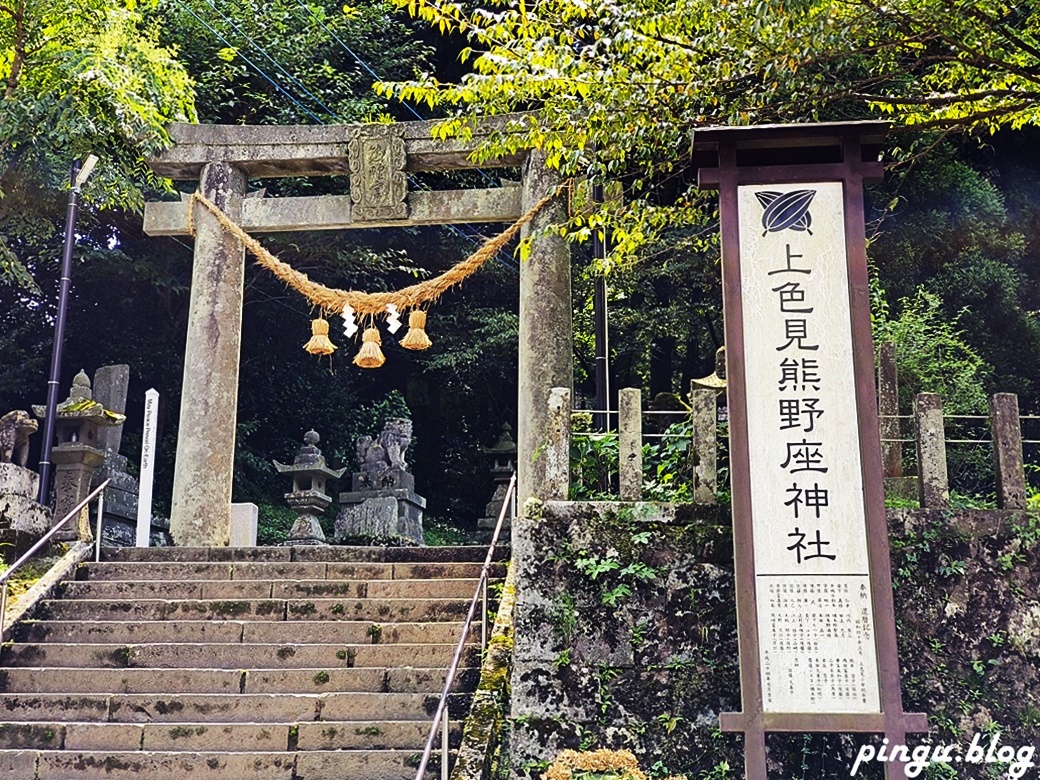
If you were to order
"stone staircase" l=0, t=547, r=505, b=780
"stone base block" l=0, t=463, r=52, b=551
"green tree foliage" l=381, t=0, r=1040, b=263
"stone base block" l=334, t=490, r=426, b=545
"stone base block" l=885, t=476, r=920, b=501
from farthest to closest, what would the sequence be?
1. "stone base block" l=334, t=490, r=426, b=545
2. "stone base block" l=0, t=463, r=52, b=551
3. "stone base block" l=885, t=476, r=920, b=501
4. "green tree foliage" l=381, t=0, r=1040, b=263
5. "stone staircase" l=0, t=547, r=505, b=780

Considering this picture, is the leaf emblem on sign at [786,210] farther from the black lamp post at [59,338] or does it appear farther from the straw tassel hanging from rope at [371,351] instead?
the black lamp post at [59,338]

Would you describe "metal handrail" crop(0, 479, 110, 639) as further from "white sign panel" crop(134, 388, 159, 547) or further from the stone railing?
the stone railing

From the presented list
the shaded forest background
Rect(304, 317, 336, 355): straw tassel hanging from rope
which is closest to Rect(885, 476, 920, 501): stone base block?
Rect(304, 317, 336, 355): straw tassel hanging from rope

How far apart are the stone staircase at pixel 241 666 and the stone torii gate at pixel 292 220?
5.39 feet

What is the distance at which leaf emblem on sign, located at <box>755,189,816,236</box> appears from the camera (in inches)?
289

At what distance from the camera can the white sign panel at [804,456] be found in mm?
6598

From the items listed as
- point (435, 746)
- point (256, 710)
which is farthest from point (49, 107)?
point (435, 746)

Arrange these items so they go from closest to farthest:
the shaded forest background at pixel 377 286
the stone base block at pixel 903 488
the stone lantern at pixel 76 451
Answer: the stone base block at pixel 903 488, the stone lantern at pixel 76 451, the shaded forest background at pixel 377 286

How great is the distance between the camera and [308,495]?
1662 centimetres

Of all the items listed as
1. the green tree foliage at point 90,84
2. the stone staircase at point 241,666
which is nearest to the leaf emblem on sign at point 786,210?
the stone staircase at point 241,666

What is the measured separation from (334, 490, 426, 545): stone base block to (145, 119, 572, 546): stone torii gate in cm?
540

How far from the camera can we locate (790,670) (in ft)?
21.7

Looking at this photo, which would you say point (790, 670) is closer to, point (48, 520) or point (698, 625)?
point (698, 625)

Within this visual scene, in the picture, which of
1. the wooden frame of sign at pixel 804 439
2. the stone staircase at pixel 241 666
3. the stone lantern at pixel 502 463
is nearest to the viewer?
the wooden frame of sign at pixel 804 439
